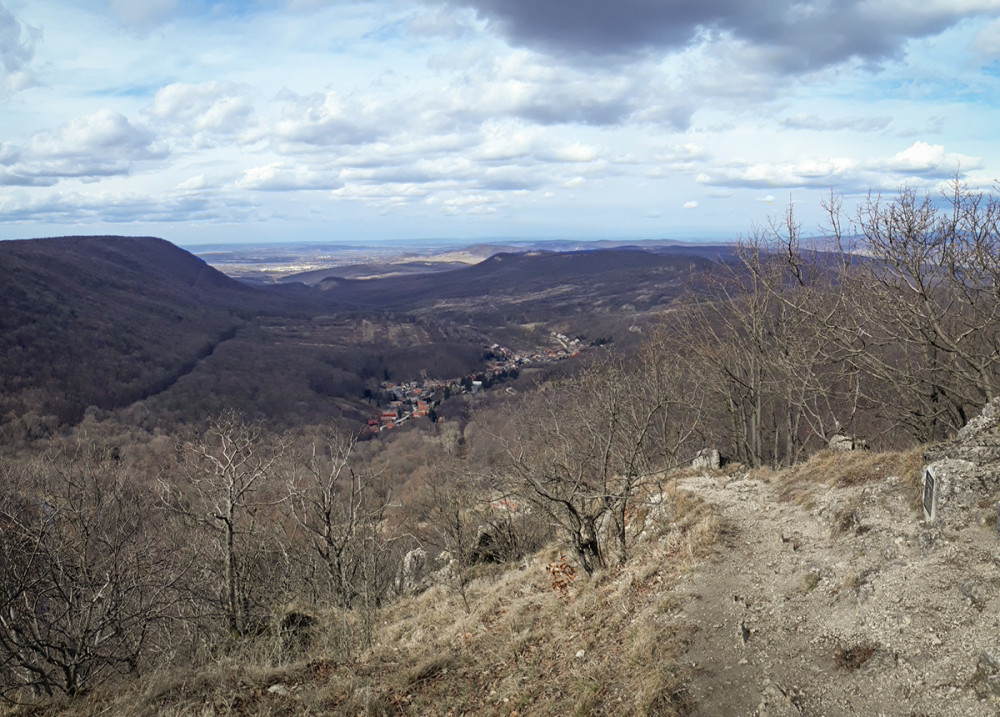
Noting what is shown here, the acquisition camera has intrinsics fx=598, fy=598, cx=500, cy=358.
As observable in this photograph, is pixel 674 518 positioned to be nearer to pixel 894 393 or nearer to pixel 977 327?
pixel 977 327

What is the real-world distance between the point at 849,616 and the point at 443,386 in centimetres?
8682

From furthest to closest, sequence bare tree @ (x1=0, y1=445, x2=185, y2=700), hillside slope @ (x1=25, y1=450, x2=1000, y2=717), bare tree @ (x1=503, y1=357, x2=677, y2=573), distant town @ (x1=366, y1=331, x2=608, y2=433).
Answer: distant town @ (x1=366, y1=331, x2=608, y2=433) → bare tree @ (x1=503, y1=357, x2=677, y2=573) → bare tree @ (x1=0, y1=445, x2=185, y2=700) → hillside slope @ (x1=25, y1=450, x2=1000, y2=717)

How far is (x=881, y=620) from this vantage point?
7.04m

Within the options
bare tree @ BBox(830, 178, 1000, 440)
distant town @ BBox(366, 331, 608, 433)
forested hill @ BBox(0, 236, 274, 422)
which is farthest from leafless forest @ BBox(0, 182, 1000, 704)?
forested hill @ BBox(0, 236, 274, 422)

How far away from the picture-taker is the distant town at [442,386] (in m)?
74.7

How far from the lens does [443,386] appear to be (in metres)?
93.2

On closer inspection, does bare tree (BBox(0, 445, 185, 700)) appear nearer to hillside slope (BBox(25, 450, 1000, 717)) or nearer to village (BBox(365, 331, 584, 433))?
hillside slope (BBox(25, 450, 1000, 717))

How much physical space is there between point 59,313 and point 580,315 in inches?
4007

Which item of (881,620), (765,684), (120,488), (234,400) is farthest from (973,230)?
(234,400)

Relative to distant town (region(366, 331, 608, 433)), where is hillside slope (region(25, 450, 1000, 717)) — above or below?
above

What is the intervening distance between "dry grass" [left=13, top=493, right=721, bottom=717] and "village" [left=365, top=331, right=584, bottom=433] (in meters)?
57.6

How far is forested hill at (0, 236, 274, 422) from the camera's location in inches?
2653

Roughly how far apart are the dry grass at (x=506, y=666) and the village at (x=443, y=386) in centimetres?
5760

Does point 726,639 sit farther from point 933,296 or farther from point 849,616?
point 933,296
